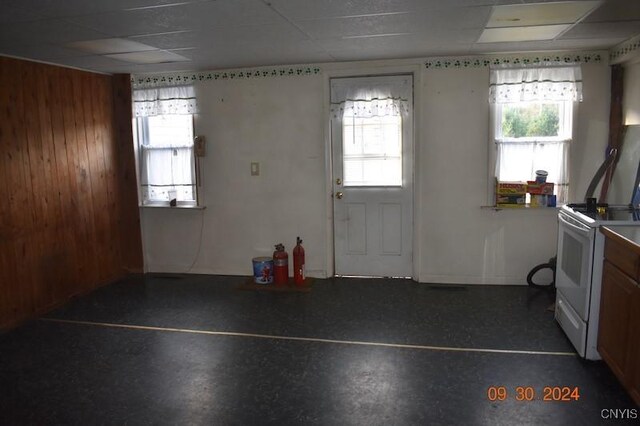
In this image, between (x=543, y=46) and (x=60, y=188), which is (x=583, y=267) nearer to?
(x=543, y=46)

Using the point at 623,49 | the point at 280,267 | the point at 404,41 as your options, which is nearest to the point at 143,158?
the point at 280,267

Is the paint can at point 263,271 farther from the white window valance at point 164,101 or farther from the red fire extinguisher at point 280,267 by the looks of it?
the white window valance at point 164,101

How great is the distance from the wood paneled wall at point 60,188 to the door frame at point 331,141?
7.16ft

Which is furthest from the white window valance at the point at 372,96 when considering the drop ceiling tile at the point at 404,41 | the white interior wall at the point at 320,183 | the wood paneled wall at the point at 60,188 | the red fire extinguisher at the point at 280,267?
the wood paneled wall at the point at 60,188

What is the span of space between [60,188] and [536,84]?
4.48 meters

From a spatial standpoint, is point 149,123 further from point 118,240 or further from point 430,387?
point 430,387

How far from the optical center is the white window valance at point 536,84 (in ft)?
13.7

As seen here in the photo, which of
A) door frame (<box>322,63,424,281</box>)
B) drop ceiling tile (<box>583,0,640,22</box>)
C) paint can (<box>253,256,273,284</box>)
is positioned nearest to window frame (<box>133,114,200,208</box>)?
paint can (<box>253,256,273,284</box>)

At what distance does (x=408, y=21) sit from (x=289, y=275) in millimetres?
2874

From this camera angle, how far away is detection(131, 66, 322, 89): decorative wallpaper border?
473 cm

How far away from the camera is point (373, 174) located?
15.6 feet

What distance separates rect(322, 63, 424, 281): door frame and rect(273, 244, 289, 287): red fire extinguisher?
1.53 feet

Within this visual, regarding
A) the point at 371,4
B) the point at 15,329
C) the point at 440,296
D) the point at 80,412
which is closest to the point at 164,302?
the point at 15,329

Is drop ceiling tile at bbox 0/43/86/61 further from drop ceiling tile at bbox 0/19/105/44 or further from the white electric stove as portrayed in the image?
the white electric stove
